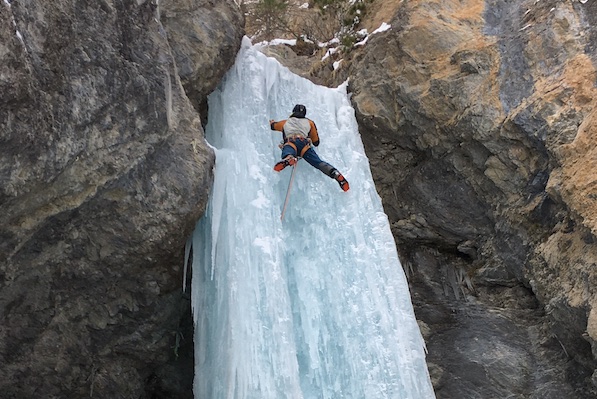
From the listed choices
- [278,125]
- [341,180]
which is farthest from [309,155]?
[278,125]

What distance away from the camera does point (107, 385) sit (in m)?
6.09

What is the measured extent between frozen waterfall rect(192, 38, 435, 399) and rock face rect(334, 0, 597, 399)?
1123 millimetres

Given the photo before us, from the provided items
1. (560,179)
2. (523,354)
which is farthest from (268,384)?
(560,179)

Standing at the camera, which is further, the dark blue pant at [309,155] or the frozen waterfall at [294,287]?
the dark blue pant at [309,155]

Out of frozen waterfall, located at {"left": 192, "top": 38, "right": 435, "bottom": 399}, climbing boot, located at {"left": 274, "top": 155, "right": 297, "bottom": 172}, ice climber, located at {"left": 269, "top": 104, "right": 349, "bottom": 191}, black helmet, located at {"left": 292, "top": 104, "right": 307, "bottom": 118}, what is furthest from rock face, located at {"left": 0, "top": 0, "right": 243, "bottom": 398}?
black helmet, located at {"left": 292, "top": 104, "right": 307, "bottom": 118}

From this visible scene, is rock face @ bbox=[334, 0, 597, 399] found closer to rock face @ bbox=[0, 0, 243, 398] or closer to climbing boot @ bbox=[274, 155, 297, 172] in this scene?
climbing boot @ bbox=[274, 155, 297, 172]

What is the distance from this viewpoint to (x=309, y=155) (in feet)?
20.9

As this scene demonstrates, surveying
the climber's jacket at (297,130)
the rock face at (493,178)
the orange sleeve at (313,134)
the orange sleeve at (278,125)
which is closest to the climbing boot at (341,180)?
the climber's jacket at (297,130)

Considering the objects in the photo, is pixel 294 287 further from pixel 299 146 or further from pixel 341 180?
pixel 299 146

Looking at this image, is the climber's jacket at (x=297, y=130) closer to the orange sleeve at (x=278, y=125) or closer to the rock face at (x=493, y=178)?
the orange sleeve at (x=278, y=125)

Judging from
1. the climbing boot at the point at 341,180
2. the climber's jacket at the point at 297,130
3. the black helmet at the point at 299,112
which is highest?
the black helmet at the point at 299,112

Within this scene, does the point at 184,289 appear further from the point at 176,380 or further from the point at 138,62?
the point at 138,62

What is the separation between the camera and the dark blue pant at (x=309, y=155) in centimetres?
625

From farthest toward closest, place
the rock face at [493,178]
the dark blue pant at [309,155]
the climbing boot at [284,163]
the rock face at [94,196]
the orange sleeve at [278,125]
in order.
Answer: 1. the orange sleeve at [278,125]
2. the dark blue pant at [309,155]
3. the climbing boot at [284,163]
4. the rock face at [493,178]
5. the rock face at [94,196]
